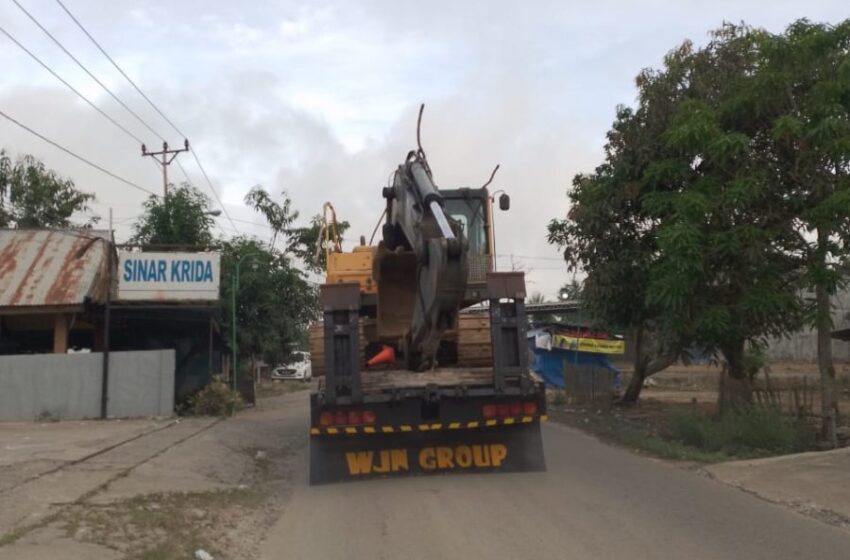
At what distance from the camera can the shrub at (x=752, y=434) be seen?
47.3 feet

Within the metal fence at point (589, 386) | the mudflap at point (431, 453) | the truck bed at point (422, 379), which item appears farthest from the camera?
the metal fence at point (589, 386)

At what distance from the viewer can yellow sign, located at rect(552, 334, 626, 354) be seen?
41750 millimetres

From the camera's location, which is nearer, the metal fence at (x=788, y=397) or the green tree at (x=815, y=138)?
the green tree at (x=815, y=138)

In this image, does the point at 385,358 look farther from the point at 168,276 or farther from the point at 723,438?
the point at 168,276

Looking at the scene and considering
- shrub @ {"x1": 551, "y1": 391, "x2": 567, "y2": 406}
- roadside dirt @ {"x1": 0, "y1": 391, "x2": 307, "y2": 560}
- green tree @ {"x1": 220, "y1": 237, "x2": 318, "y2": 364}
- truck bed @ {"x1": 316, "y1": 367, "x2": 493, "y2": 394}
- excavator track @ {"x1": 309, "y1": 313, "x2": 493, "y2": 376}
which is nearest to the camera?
roadside dirt @ {"x1": 0, "y1": 391, "x2": 307, "y2": 560}

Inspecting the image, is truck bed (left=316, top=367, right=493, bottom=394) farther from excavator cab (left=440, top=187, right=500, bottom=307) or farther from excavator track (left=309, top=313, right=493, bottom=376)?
excavator cab (left=440, top=187, right=500, bottom=307)

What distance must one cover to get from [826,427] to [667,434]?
333cm

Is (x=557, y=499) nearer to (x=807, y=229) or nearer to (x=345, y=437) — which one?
(x=345, y=437)

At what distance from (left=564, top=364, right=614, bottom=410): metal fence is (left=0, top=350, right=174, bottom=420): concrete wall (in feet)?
45.9

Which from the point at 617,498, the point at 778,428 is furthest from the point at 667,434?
the point at 617,498

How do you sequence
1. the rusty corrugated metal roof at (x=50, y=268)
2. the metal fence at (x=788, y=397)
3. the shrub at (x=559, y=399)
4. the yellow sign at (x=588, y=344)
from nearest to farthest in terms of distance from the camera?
the metal fence at (x=788, y=397), the rusty corrugated metal roof at (x=50, y=268), the shrub at (x=559, y=399), the yellow sign at (x=588, y=344)

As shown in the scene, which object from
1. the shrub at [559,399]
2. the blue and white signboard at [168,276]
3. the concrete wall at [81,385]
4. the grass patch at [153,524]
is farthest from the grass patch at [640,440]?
the concrete wall at [81,385]

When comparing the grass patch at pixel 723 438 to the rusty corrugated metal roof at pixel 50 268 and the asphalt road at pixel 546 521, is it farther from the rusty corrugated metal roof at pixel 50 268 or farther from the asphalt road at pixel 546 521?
the rusty corrugated metal roof at pixel 50 268

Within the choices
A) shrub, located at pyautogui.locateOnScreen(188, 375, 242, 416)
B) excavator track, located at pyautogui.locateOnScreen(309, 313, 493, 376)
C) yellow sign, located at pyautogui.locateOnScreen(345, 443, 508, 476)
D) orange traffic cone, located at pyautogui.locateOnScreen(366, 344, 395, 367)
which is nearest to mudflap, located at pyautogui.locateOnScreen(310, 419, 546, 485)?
yellow sign, located at pyautogui.locateOnScreen(345, 443, 508, 476)
